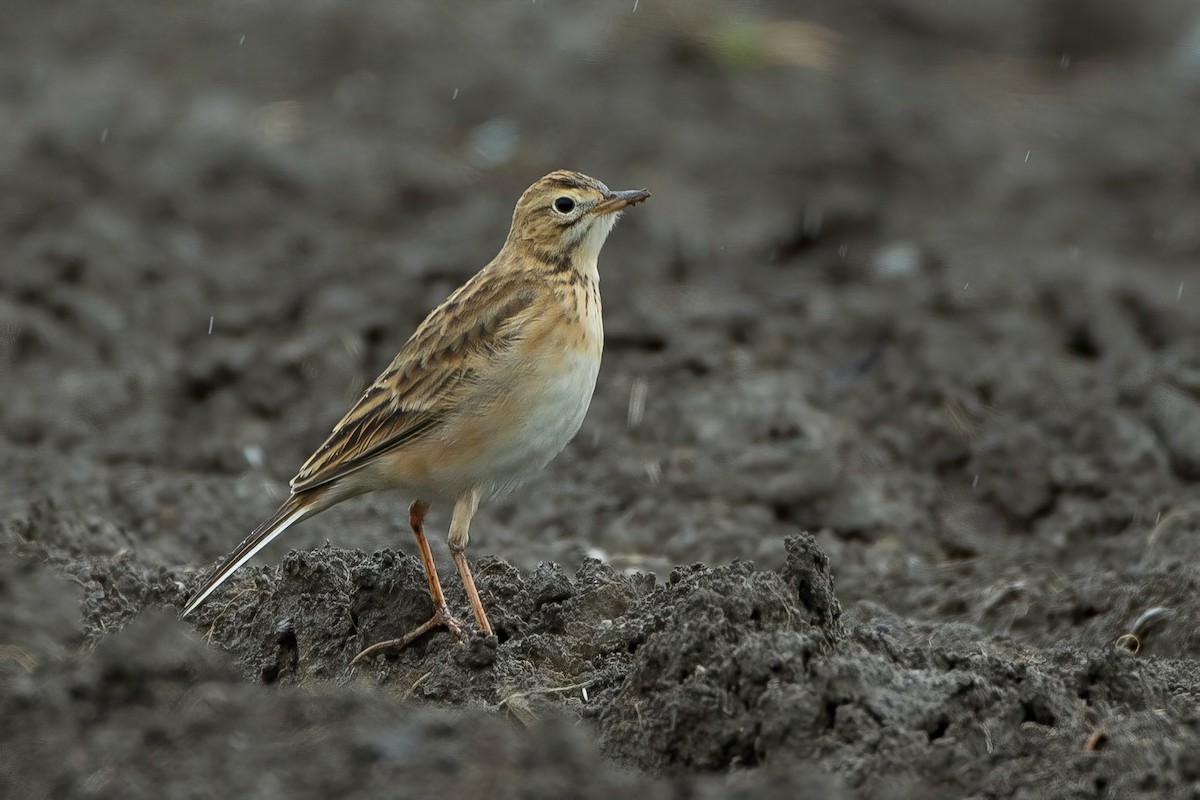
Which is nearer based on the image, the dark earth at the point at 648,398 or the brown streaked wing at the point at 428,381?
the dark earth at the point at 648,398

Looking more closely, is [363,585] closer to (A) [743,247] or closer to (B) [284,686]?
(B) [284,686]

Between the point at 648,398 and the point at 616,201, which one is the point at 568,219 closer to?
the point at 616,201

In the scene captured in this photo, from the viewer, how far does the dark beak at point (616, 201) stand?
7879 millimetres

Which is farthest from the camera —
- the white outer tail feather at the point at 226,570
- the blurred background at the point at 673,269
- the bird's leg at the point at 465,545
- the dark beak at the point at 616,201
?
the blurred background at the point at 673,269

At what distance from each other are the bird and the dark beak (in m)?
0.39

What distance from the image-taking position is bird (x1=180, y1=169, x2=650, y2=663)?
728 cm

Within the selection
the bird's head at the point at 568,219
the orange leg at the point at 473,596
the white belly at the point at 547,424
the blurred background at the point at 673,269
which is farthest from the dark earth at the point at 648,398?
the bird's head at the point at 568,219

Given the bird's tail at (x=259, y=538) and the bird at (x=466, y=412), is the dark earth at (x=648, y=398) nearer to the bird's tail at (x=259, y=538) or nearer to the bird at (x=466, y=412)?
the bird's tail at (x=259, y=538)

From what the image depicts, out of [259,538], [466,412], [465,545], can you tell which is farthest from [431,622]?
[466,412]

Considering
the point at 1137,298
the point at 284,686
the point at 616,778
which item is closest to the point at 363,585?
the point at 284,686

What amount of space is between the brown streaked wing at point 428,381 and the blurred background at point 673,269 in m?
0.42

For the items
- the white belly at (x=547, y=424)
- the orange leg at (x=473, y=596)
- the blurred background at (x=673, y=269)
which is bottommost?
the blurred background at (x=673, y=269)

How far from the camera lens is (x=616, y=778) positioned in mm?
4977

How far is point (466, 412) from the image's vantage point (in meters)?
7.32
